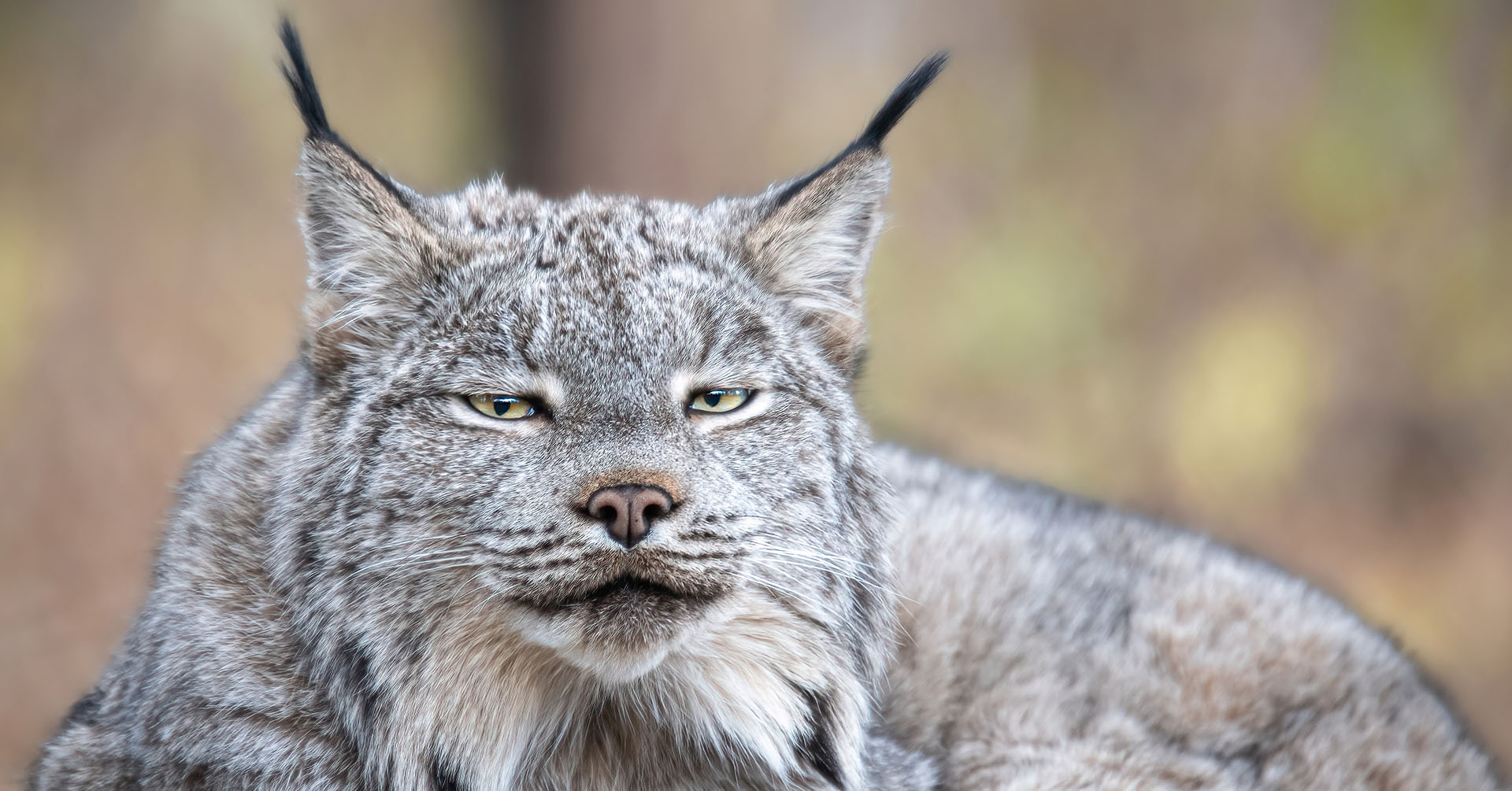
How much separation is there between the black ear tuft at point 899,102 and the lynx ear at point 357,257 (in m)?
1.49

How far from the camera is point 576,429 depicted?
364 centimetres

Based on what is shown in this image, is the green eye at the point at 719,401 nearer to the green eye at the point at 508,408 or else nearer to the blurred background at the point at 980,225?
the green eye at the point at 508,408

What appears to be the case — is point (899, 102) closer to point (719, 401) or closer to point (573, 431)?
point (719, 401)

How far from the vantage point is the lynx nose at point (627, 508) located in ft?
11.1

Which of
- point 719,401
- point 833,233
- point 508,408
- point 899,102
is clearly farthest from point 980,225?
point 508,408

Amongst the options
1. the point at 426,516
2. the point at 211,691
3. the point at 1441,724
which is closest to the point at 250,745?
the point at 211,691

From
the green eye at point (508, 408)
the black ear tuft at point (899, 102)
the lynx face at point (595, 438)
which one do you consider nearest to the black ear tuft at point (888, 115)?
the black ear tuft at point (899, 102)

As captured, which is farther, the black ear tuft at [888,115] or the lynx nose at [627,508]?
the black ear tuft at [888,115]

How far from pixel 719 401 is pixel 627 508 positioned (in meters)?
0.67

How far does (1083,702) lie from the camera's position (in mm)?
5094

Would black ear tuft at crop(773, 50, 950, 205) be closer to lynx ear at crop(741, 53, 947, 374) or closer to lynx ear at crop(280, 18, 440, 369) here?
lynx ear at crop(741, 53, 947, 374)

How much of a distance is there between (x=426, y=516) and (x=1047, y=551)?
10.3 feet

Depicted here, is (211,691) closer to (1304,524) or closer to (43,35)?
(43,35)

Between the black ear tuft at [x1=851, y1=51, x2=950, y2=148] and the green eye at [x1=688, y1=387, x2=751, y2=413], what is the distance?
38.7 inches
